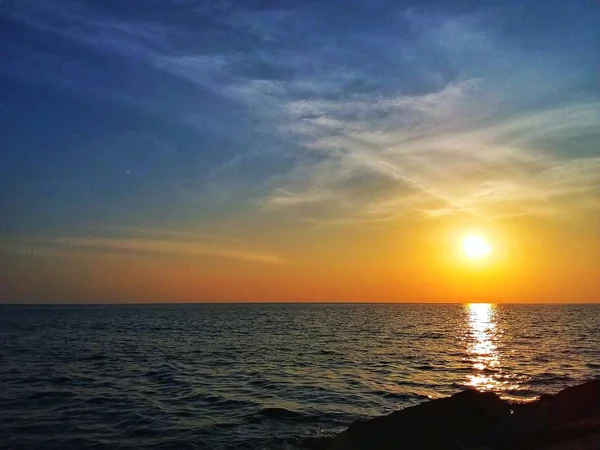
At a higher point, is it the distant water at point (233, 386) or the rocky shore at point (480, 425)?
the rocky shore at point (480, 425)

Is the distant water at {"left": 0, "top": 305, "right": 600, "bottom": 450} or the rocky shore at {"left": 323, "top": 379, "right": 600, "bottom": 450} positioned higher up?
the rocky shore at {"left": 323, "top": 379, "right": 600, "bottom": 450}

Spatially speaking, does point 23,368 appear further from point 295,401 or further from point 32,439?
point 295,401

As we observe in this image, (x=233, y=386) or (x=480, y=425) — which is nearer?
(x=480, y=425)

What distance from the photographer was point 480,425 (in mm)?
13172

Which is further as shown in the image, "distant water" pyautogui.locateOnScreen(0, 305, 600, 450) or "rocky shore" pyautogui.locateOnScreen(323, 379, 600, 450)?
"distant water" pyautogui.locateOnScreen(0, 305, 600, 450)

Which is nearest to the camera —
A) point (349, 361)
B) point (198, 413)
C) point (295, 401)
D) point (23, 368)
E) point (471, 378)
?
point (198, 413)

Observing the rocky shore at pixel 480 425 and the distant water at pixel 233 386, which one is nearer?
the rocky shore at pixel 480 425

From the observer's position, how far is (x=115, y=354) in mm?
41406

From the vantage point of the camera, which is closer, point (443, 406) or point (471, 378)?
point (443, 406)

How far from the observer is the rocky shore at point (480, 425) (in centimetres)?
1120

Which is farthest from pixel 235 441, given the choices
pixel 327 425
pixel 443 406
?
pixel 443 406

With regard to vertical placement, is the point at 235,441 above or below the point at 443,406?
below

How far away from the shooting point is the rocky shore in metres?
11.2

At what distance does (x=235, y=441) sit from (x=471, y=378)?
58.7ft
